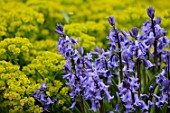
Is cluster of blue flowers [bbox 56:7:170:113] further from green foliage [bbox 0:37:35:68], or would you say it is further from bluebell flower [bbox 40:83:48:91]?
green foliage [bbox 0:37:35:68]

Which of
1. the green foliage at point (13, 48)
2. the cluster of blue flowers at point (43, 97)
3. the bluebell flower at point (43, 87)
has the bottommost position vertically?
the cluster of blue flowers at point (43, 97)

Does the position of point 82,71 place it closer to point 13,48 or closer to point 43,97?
point 43,97

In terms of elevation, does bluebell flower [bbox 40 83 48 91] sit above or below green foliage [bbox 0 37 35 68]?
below

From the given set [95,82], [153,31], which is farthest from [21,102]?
[153,31]

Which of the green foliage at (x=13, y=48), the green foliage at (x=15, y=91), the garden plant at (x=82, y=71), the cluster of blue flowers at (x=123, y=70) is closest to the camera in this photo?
the cluster of blue flowers at (x=123, y=70)

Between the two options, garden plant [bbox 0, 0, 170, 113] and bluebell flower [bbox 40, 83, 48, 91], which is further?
bluebell flower [bbox 40, 83, 48, 91]

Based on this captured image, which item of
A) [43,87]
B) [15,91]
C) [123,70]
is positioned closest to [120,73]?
[123,70]

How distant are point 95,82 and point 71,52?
35cm

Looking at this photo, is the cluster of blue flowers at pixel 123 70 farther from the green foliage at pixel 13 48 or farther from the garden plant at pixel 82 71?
the green foliage at pixel 13 48

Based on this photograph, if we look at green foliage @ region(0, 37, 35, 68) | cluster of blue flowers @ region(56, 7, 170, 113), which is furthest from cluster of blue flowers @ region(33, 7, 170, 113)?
green foliage @ region(0, 37, 35, 68)

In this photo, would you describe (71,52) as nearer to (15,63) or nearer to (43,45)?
(15,63)

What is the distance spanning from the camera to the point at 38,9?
4699 millimetres

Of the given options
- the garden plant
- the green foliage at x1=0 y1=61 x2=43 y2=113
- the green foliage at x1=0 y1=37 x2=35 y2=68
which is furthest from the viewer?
the green foliage at x1=0 y1=37 x2=35 y2=68

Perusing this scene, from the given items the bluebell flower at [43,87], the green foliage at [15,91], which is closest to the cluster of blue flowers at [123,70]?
the bluebell flower at [43,87]
